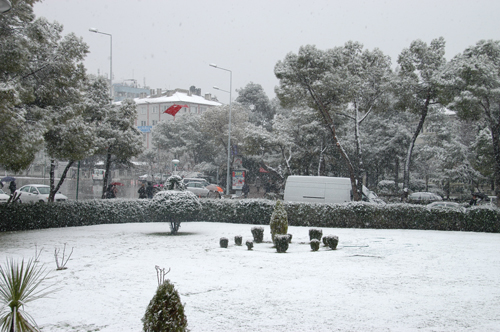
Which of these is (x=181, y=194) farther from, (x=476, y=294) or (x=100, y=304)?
(x=476, y=294)

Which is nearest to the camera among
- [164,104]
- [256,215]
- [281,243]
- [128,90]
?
[281,243]

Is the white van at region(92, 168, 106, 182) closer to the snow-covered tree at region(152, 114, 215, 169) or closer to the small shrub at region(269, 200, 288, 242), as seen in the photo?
the snow-covered tree at region(152, 114, 215, 169)

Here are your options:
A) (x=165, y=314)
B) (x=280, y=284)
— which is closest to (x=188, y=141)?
(x=280, y=284)

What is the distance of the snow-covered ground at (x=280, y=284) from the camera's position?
5945 mm

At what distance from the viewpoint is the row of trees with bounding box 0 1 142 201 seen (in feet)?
41.0

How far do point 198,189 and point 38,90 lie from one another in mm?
21852

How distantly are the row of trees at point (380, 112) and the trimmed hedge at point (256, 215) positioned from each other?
483 cm

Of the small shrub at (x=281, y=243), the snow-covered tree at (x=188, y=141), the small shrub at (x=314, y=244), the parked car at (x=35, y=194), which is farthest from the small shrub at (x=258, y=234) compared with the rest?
the snow-covered tree at (x=188, y=141)

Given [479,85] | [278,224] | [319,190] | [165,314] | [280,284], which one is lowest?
[280,284]

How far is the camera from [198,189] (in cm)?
3606

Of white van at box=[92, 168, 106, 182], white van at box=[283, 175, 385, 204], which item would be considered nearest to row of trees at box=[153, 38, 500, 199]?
white van at box=[283, 175, 385, 204]

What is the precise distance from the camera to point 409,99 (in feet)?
82.1

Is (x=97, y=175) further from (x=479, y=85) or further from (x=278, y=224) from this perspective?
(x=278, y=224)

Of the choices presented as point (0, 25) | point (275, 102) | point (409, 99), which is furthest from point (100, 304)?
point (275, 102)
